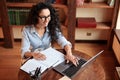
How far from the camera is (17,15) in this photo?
2.82 metres

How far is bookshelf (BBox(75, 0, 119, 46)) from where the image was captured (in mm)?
2717

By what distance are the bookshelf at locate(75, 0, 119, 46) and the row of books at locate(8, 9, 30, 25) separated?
77cm

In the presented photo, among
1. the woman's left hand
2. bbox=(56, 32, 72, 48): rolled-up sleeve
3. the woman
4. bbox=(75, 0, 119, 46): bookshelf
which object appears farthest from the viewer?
bbox=(75, 0, 119, 46): bookshelf

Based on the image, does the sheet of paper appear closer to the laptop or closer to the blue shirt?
the laptop

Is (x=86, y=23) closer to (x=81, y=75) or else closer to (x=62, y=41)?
(x=62, y=41)

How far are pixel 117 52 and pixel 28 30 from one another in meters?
1.40

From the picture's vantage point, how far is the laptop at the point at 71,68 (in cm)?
157

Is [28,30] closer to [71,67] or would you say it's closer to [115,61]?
[71,67]

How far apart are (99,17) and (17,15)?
124cm

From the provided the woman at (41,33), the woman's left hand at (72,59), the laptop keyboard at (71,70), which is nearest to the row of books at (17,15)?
the woman at (41,33)

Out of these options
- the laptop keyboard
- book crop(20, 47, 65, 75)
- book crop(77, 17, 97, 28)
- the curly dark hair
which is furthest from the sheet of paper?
book crop(77, 17, 97, 28)

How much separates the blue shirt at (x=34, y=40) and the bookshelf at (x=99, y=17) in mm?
890

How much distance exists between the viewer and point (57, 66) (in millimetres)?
1649

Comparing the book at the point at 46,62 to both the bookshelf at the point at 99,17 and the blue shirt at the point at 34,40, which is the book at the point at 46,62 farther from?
the bookshelf at the point at 99,17
